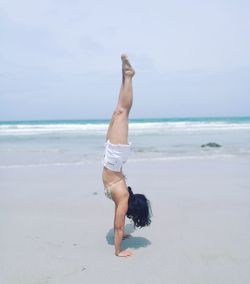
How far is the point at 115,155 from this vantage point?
4.10m

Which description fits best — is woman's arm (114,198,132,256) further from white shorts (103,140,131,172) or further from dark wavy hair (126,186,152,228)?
white shorts (103,140,131,172)

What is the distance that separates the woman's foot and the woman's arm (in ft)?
4.63

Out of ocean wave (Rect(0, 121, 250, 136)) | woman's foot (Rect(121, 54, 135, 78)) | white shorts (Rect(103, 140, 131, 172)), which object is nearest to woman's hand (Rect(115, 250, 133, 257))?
white shorts (Rect(103, 140, 131, 172))

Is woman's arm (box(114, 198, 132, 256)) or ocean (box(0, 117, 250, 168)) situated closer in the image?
woman's arm (box(114, 198, 132, 256))

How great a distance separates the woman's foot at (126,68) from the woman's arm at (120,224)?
141 cm

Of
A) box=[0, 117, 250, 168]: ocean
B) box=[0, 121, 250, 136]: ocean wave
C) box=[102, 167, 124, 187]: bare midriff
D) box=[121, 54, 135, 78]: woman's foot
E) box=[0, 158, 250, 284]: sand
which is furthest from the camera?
Answer: box=[0, 121, 250, 136]: ocean wave

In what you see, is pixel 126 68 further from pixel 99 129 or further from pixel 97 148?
pixel 99 129

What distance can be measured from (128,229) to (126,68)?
84.6 inches

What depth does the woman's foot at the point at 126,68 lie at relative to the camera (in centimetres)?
404

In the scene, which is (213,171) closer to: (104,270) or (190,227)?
(190,227)

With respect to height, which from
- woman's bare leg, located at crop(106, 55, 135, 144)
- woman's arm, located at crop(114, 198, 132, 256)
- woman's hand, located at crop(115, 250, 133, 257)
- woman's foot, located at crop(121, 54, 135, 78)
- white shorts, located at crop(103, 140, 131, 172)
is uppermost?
woman's foot, located at crop(121, 54, 135, 78)

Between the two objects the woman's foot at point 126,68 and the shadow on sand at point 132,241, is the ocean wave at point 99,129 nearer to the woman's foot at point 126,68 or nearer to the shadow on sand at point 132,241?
the shadow on sand at point 132,241

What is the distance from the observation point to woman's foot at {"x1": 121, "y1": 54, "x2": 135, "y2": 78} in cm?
404

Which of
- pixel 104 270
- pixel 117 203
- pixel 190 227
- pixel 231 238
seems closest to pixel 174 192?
pixel 190 227
